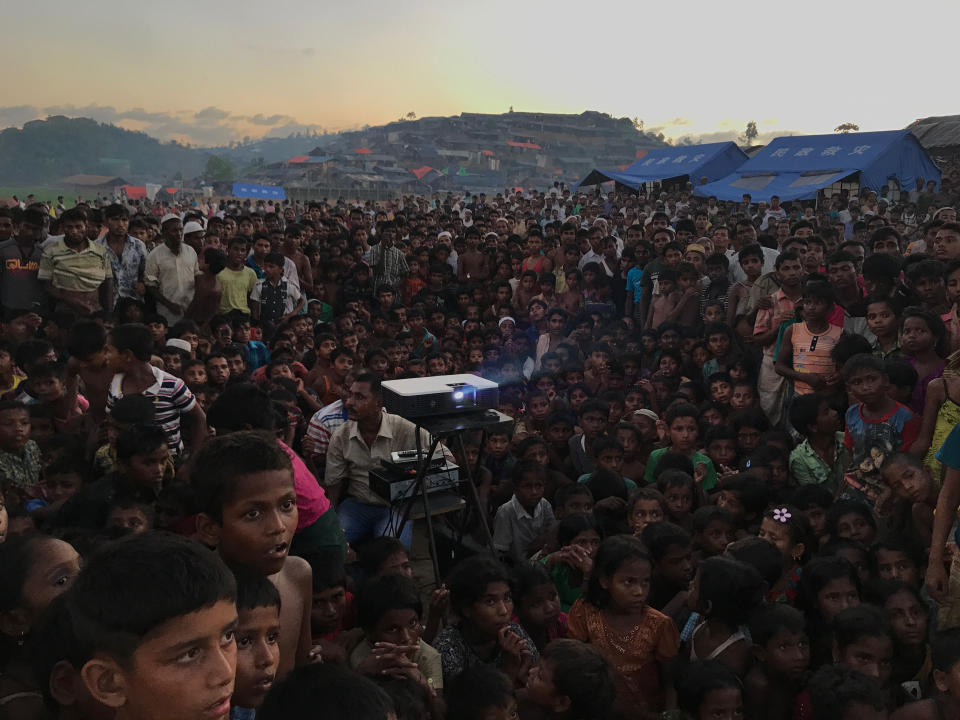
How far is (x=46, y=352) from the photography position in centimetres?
457

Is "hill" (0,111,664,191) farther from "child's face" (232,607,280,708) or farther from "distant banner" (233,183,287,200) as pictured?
"child's face" (232,607,280,708)

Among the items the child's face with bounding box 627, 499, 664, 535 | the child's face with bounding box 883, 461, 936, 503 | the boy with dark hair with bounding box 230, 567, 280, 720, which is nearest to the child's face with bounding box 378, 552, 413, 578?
the child's face with bounding box 627, 499, 664, 535

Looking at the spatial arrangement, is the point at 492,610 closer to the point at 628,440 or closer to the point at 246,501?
the point at 246,501

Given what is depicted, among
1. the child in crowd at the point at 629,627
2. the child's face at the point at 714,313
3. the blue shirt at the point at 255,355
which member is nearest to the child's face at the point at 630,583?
the child in crowd at the point at 629,627

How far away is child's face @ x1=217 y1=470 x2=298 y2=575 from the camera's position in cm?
194

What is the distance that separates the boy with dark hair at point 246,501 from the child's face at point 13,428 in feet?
6.87

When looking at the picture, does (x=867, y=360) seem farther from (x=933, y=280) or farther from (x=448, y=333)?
(x=448, y=333)

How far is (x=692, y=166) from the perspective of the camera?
954 inches

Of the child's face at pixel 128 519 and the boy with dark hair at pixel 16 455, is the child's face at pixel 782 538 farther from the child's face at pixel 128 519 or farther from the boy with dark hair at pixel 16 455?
the boy with dark hair at pixel 16 455

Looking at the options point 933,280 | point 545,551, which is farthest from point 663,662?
point 933,280

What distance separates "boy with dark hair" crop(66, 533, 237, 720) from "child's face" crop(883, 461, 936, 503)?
2970 mm

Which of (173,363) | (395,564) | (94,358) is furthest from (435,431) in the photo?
(173,363)

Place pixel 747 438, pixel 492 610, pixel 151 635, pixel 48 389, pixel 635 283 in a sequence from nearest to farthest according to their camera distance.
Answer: pixel 151 635 < pixel 492 610 < pixel 48 389 < pixel 747 438 < pixel 635 283

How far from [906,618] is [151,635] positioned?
8.59 ft
